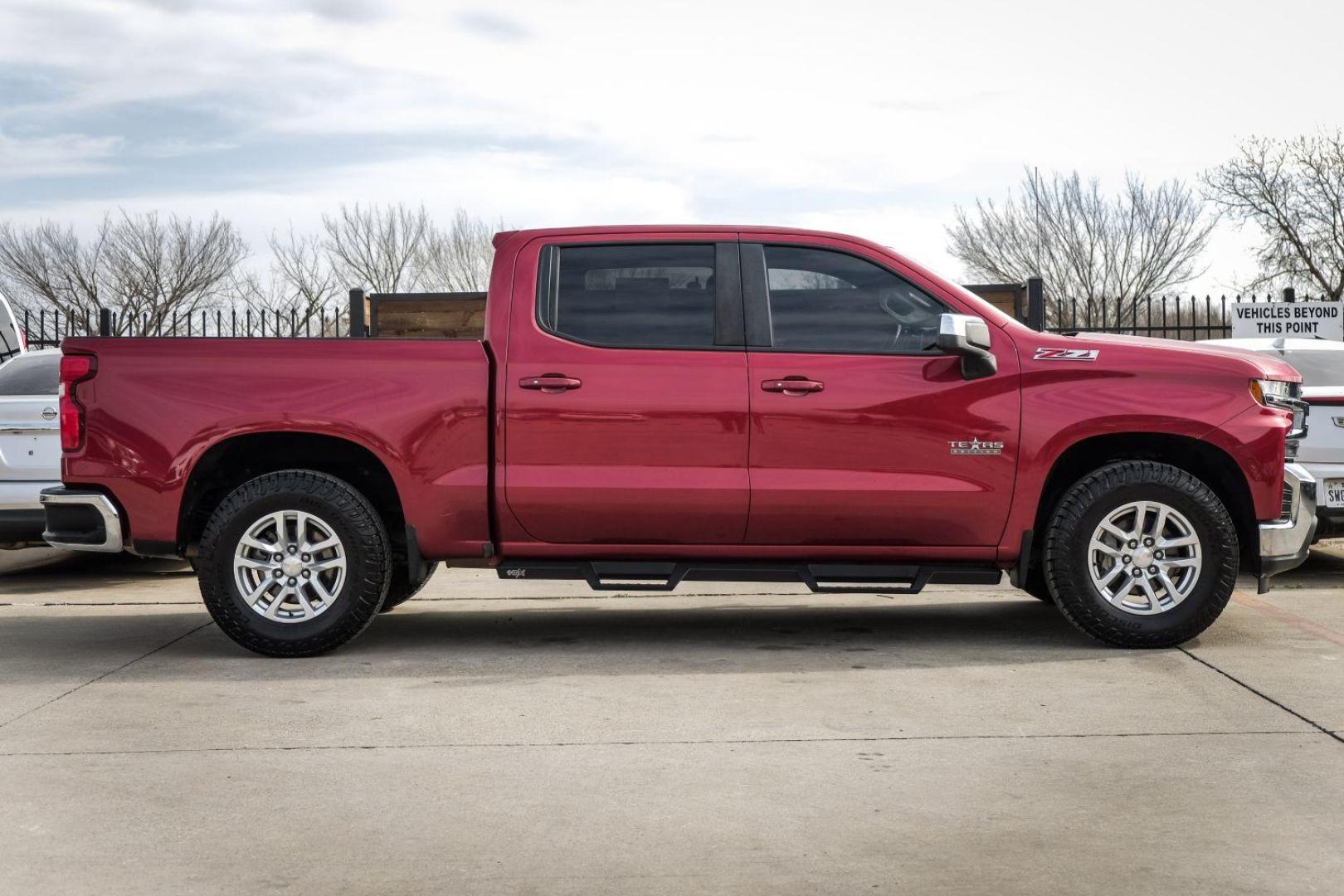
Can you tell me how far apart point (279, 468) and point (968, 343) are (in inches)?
133

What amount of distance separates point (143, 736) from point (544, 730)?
4.86 feet

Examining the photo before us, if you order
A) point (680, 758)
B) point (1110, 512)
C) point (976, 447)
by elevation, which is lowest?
point (680, 758)

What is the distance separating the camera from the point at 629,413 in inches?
277

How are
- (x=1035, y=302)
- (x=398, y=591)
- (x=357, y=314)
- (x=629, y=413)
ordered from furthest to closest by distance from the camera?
1. (x=357, y=314)
2. (x=1035, y=302)
3. (x=398, y=591)
4. (x=629, y=413)

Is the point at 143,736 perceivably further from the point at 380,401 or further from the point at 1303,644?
the point at 1303,644

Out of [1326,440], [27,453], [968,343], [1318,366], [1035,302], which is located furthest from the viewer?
[1035,302]

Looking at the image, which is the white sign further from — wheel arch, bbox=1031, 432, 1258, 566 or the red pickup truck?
the red pickup truck

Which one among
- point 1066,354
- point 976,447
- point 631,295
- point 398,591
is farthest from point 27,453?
point 1066,354

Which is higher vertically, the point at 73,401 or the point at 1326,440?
the point at 73,401

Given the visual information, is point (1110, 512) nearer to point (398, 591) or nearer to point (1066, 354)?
point (1066, 354)

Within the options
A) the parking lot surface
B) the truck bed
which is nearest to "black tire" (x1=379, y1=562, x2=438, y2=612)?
the parking lot surface

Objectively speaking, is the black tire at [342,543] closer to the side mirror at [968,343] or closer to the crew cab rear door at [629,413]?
the crew cab rear door at [629,413]

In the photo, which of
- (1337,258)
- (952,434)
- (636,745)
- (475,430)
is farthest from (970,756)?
(1337,258)

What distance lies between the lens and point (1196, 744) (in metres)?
5.37
